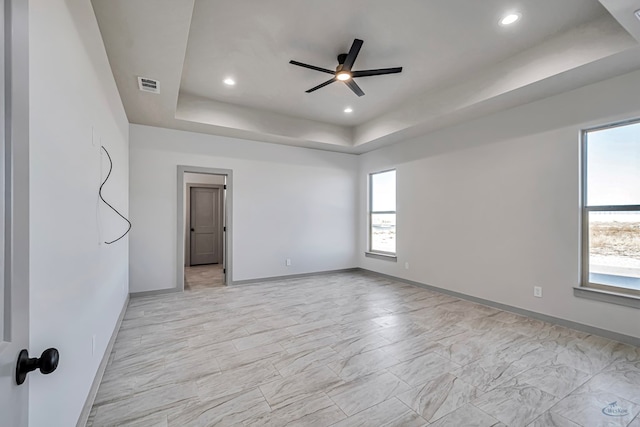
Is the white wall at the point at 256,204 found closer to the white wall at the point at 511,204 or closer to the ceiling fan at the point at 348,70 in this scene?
the white wall at the point at 511,204

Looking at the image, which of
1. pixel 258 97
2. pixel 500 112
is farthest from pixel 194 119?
pixel 500 112

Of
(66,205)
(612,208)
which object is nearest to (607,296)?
(612,208)

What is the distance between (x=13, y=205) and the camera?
0.66 meters

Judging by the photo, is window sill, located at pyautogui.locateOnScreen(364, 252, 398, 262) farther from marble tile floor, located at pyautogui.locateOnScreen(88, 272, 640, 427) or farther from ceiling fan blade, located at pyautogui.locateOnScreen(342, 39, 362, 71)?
ceiling fan blade, located at pyautogui.locateOnScreen(342, 39, 362, 71)

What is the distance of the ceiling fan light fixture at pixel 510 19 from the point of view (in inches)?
105

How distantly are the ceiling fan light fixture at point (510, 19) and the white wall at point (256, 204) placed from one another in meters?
3.89

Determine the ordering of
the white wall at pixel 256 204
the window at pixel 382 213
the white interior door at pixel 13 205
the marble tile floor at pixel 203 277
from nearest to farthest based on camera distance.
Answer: the white interior door at pixel 13 205 → the white wall at pixel 256 204 → the marble tile floor at pixel 203 277 → the window at pixel 382 213

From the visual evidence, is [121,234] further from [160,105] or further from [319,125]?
[319,125]

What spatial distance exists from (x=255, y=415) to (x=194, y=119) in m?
4.03

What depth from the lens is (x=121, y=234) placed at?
356 centimetres

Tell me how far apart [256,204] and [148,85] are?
265 centimetres

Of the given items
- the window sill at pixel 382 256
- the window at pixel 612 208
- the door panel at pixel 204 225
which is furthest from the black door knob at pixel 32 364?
the door panel at pixel 204 225

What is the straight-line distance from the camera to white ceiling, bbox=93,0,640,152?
2.54 meters

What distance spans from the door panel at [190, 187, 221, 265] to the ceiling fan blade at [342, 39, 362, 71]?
5.66 meters
